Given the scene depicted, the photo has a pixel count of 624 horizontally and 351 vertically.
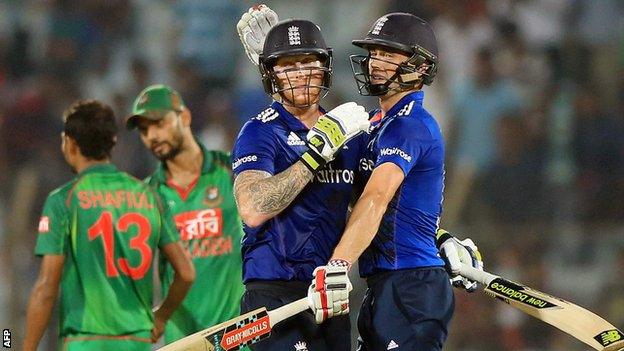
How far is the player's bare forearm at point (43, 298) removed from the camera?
17.6 feet

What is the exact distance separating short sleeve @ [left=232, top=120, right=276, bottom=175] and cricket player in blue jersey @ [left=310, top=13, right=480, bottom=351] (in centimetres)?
40

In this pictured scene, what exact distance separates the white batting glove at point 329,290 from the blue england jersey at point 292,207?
339mm

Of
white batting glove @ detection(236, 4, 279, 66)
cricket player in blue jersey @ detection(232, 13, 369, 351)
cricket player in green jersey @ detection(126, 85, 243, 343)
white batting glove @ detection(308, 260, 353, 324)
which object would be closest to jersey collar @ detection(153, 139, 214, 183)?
cricket player in green jersey @ detection(126, 85, 243, 343)

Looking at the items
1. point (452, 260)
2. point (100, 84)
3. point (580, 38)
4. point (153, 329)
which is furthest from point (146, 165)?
point (452, 260)

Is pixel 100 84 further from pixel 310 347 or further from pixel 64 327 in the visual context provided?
pixel 310 347

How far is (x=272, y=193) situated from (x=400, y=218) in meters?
0.51

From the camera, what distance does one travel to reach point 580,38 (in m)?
8.85

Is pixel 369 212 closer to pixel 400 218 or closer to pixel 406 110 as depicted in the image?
pixel 400 218

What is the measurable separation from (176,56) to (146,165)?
3.22 ft

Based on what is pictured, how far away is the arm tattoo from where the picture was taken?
4.20m

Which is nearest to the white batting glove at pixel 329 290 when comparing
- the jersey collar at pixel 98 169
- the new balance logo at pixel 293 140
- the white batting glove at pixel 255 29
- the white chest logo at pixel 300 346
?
the white chest logo at pixel 300 346

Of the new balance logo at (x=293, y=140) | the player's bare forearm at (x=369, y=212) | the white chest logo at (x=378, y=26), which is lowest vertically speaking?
the player's bare forearm at (x=369, y=212)

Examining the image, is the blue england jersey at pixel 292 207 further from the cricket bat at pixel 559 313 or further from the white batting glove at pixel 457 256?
the cricket bat at pixel 559 313

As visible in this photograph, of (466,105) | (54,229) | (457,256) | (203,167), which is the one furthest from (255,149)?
(466,105)
